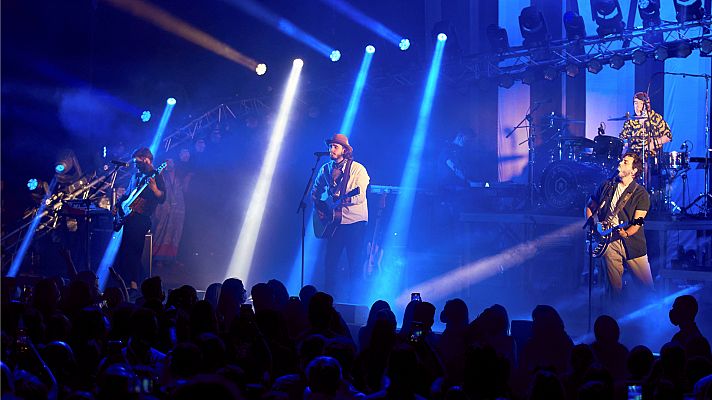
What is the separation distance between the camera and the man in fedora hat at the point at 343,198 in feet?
33.5

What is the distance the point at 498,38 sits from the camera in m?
13.7

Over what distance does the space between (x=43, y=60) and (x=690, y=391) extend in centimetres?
1392

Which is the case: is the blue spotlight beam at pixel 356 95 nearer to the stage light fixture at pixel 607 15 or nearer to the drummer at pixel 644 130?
A: the stage light fixture at pixel 607 15

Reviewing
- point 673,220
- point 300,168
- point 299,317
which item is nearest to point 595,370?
point 299,317

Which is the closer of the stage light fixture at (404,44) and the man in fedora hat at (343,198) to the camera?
the man in fedora hat at (343,198)

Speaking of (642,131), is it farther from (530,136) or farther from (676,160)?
(530,136)

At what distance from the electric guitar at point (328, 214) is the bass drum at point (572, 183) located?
4.33 m

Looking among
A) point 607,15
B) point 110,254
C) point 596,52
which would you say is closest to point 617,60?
point 596,52

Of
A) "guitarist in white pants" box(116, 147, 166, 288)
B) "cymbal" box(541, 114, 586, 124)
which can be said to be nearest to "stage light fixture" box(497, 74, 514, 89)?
"cymbal" box(541, 114, 586, 124)

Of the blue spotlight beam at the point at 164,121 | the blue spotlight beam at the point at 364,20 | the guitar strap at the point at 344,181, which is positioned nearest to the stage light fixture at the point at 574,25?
the blue spotlight beam at the point at 364,20

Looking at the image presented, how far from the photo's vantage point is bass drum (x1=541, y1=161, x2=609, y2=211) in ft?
42.4

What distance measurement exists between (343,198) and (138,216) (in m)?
2.59

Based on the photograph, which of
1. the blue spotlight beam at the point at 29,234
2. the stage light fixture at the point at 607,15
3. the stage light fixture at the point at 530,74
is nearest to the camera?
the stage light fixture at the point at 607,15

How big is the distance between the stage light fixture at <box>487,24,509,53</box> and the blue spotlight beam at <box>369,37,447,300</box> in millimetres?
843
